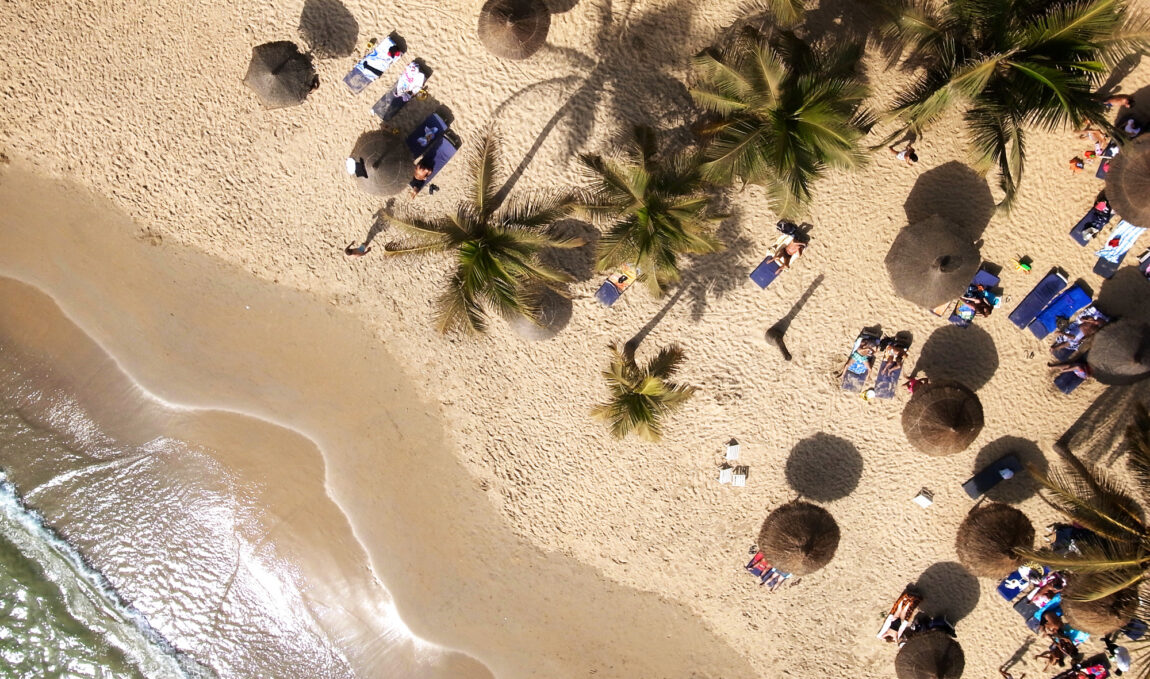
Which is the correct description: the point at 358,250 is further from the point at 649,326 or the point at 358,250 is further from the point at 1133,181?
the point at 1133,181

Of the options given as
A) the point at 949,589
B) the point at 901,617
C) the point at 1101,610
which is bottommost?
the point at 901,617

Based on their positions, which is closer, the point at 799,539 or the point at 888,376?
the point at 799,539

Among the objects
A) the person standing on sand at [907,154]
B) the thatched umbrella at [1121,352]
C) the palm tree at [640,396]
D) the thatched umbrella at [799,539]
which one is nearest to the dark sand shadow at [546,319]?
the palm tree at [640,396]

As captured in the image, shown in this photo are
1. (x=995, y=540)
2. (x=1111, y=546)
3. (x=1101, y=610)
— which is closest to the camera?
(x=1111, y=546)

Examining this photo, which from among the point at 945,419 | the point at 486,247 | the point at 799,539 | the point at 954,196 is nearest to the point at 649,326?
the point at 486,247

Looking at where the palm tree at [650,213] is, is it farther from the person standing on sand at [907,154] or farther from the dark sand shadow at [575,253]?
the person standing on sand at [907,154]

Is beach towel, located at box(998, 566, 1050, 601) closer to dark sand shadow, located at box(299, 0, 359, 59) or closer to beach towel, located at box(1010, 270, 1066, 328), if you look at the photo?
beach towel, located at box(1010, 270, 1066, 328)

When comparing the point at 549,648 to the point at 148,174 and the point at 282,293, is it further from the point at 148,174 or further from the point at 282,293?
the point at 148,174

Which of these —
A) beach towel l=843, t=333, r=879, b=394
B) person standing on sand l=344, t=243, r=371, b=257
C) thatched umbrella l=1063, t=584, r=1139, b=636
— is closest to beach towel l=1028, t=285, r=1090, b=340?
beach towel l=843, t=333, r=879, b=394
